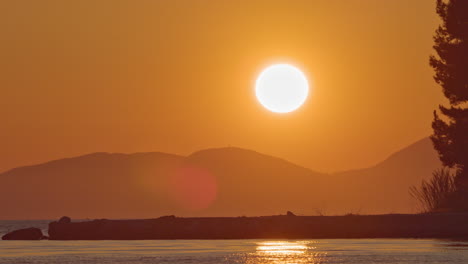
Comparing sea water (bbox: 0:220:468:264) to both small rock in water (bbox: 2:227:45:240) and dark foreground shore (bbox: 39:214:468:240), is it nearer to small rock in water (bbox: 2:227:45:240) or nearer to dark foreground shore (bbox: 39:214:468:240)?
dark foreground shore (bbox: 39:214:468:240)

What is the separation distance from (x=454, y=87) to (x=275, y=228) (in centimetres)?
1690

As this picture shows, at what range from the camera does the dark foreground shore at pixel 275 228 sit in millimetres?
70125

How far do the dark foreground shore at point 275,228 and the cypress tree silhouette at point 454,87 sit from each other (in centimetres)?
593

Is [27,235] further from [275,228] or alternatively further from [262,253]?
[262,253]

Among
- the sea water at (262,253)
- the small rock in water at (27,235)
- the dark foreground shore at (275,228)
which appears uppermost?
the small rock in water at (27,235)

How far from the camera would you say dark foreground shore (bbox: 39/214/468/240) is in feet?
230

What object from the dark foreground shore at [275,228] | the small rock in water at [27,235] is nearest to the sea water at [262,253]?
the dark foreground shore at [275,228]

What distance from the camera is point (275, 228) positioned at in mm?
76125

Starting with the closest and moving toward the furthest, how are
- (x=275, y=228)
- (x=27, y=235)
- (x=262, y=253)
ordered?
(x=262, y=253), (x=275, y=228), (x=27, y=235)

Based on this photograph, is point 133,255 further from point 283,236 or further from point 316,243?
point 283,236

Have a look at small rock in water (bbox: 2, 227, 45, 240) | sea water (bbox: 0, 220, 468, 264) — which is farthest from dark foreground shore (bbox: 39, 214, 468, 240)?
sea water (bbox: 0, 220, 468, 264)

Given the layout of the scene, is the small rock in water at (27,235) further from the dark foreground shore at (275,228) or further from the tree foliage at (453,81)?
the tree foliage at (453,81)

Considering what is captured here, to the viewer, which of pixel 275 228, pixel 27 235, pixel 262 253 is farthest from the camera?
pixel 27 235

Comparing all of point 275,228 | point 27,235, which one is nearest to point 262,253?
point 275,228
